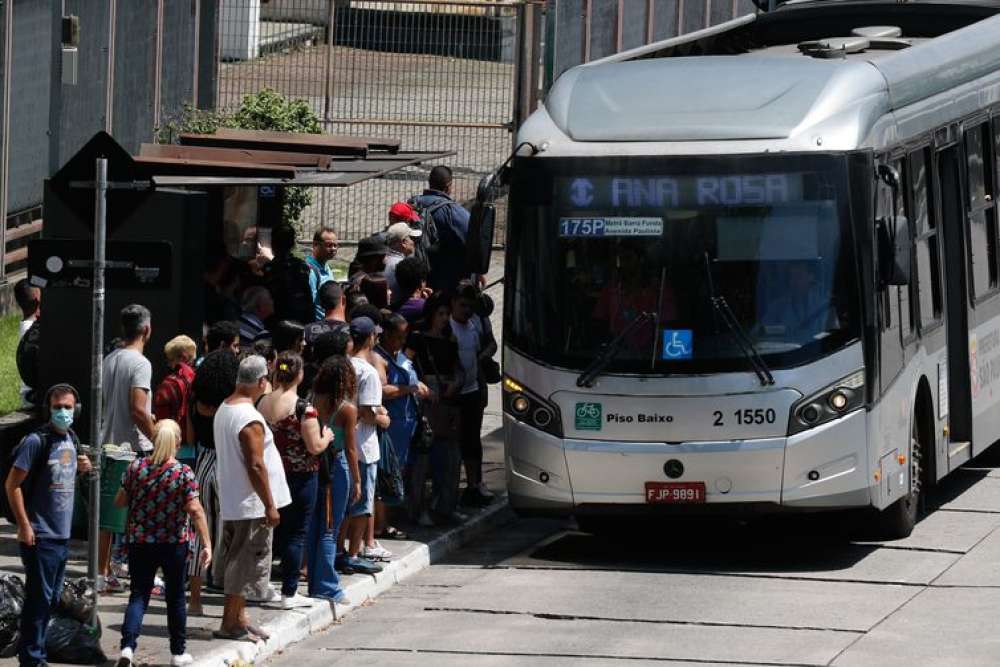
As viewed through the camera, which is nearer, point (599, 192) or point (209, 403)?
point (209, 403)

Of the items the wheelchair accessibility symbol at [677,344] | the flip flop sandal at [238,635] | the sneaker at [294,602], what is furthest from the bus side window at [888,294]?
the flip flop sandal at [238,635]

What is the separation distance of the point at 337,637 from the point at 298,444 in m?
1.16

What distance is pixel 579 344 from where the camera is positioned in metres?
14.4

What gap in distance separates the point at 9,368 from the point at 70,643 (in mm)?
8423

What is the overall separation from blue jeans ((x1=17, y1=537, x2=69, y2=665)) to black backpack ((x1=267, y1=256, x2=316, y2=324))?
17.6 feet

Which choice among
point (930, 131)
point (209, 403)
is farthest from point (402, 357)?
point (930, 131)

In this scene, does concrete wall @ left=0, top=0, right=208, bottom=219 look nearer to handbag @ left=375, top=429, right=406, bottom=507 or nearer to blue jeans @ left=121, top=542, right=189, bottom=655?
handbag @ left=375, top=429, right=406, bottom=507

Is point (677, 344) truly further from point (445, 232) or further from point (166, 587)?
point (445, 232)

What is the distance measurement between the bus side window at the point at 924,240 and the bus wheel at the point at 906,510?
0.86 meters

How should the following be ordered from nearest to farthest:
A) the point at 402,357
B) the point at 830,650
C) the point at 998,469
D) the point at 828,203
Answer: the point at 830,650 < the point at 828,203 < the point at 402,357 < the point at 998,469

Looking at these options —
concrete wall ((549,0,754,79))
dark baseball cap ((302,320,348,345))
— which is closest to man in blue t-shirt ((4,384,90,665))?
dark baseball cap ((302,320,348,345))

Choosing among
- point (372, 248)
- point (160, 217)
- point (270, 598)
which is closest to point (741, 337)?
point (270, 598)

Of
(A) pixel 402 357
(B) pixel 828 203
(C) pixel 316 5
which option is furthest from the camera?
(C) pixel 316 5

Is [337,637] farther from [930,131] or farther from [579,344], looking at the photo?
[930,131]
